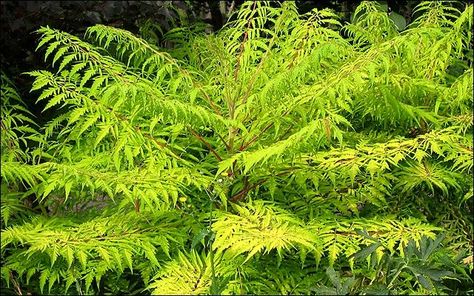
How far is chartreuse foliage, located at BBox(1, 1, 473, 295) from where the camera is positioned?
195cm

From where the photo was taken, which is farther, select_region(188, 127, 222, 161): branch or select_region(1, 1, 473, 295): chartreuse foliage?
select_region(188, 127, 222, 161): branch

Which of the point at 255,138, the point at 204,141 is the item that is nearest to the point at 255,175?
the point at 255,138

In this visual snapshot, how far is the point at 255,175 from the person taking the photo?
83.7 inches

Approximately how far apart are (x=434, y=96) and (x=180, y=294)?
1.25m

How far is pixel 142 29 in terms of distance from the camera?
2.85 metres

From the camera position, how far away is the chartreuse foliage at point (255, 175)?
1.95m

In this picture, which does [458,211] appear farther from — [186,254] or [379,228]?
[186,254]

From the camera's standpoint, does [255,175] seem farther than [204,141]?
No

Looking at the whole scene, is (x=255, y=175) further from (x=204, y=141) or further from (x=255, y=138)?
(x=204, y=141)

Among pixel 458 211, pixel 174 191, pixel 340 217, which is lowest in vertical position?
pixel 458 211

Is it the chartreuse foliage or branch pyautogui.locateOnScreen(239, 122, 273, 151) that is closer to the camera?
the chartreuse foliage

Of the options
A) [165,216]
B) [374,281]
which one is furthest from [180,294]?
[374,281]

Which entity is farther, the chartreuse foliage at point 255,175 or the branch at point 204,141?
the branch at point 204,141

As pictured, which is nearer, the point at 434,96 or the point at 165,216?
the point at 165,216
